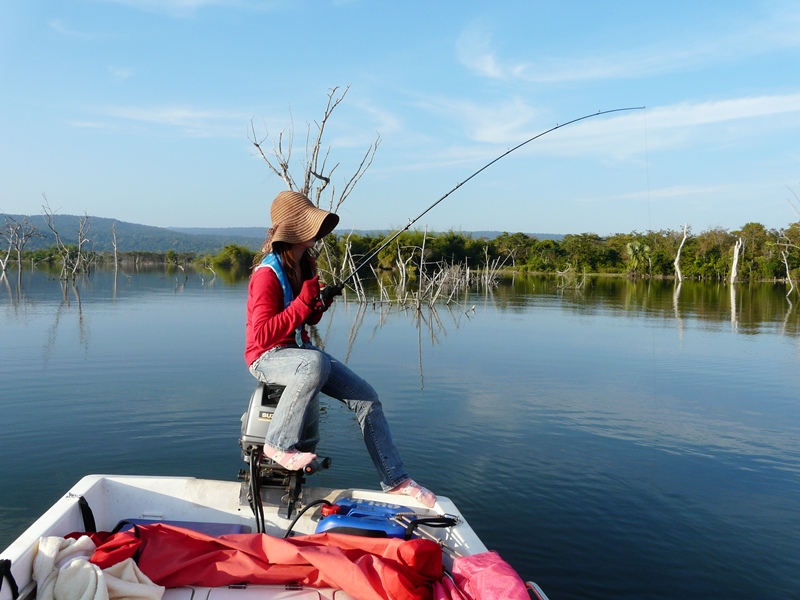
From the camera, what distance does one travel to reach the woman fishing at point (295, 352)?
12.1ft

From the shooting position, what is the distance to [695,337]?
17266mm

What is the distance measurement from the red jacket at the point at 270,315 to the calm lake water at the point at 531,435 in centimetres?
211

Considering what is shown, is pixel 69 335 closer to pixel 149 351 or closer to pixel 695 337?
pixel 149 351

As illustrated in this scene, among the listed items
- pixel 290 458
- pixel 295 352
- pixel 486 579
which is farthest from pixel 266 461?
pixel 486 579

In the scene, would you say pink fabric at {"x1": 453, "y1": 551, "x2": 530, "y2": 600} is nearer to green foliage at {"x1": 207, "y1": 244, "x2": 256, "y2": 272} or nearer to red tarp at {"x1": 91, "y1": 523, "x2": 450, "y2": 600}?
red tarp at {"x1": 91, "y1": 523, "x2": 450, "y2": 600}

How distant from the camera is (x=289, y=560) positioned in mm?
3137

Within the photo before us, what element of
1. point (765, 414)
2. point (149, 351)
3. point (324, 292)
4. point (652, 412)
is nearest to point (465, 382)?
point (652, 412)

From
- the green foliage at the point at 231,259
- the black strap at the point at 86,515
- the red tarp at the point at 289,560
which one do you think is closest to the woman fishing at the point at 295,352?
the red tarp at the point at 289,560

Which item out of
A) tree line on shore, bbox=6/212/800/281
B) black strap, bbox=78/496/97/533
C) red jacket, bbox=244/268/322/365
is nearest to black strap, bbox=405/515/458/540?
red jacket, bbox=244/268/322/365

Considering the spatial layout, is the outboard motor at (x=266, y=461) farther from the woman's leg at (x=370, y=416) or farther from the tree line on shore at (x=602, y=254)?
the tree line on shore at (x=602, y=254)

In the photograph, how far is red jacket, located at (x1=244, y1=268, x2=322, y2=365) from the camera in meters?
3.76

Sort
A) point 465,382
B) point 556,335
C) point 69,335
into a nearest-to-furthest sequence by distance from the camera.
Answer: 1. point 465,382
2. point 69,335
3. point 556,335

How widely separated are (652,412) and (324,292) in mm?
6417

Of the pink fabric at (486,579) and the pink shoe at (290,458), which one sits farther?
the pink shoe at (290,458)
